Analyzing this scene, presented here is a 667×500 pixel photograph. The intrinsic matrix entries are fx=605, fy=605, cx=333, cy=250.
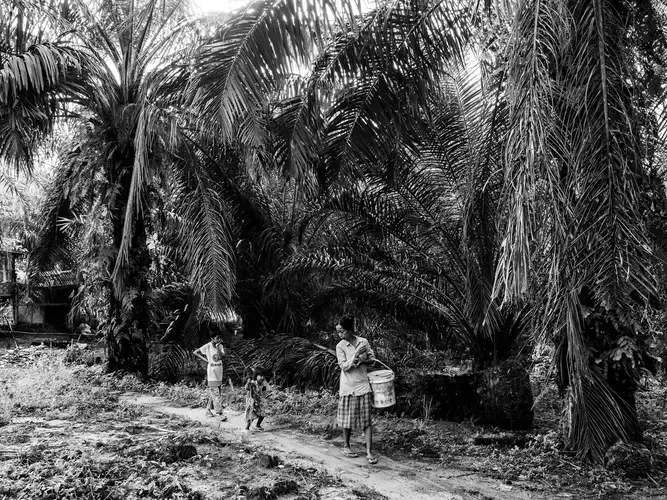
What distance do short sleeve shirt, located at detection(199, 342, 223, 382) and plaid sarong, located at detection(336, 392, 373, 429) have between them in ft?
8.75

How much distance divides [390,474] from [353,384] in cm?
99

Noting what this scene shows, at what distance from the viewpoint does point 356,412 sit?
6.26 meters

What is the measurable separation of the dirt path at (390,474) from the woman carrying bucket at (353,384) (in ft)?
1.03

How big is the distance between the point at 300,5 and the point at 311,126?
6.05ft

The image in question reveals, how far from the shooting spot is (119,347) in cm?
1148

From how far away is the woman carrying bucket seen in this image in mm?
6219

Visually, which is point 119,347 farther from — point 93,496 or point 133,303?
point 93,496

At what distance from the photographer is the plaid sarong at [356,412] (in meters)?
6.23

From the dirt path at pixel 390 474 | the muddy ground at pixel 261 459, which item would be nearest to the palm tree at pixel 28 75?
the muddy ground at pixel 261 459

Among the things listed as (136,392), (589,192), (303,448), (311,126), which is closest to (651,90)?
(589,192)

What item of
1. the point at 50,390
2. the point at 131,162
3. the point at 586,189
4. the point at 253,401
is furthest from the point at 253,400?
the point at 131,162

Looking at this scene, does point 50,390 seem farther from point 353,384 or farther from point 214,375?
point 353,384

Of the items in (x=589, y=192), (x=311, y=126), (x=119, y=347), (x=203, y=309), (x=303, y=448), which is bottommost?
(x=303, y=448)

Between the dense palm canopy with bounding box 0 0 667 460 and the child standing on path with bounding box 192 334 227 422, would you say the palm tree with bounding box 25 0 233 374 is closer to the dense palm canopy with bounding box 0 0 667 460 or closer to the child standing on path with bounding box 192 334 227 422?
the dense palm canopy with bounding box 0 0 667 460
